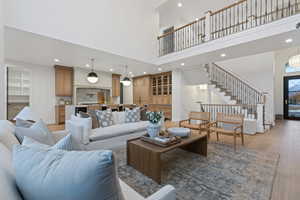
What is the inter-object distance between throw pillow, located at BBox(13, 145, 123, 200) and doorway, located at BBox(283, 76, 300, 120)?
31.7 ft

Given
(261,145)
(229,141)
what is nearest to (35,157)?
(229,141)

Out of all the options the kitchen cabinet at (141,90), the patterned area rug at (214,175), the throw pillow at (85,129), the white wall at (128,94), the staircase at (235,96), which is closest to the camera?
the patterned area rug at (214,175)

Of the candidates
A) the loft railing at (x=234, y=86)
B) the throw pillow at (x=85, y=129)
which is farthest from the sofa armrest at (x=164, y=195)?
the loft railing at (x=234, y=86)

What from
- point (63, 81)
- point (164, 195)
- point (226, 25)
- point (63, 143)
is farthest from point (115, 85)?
point (164, 195)

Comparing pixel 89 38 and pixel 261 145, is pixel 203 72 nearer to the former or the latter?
pixel 261 145

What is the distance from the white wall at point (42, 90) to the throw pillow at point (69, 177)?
20.6 feet

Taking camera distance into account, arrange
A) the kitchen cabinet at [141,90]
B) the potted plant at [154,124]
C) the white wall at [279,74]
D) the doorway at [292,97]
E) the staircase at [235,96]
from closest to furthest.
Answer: the potted plant at [154,124], the staircase at [235,96], the doorway at [292,97], the white wall at [279,74], the kitchen cabinet at [141,90]

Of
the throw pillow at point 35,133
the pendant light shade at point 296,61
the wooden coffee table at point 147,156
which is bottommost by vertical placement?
the wooden coffee table at point 147,156

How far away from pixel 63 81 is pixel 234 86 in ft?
24.8

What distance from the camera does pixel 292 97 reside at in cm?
687

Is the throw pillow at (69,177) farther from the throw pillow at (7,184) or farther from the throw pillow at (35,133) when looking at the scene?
the throw pillow at (35,133)

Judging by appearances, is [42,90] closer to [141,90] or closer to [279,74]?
[141,90]

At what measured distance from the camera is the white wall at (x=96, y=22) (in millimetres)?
3012

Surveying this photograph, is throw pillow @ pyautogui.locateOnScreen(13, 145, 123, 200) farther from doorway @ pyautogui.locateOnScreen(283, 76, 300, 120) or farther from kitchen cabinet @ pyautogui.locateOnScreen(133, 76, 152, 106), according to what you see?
doorway @ pyautogui.locateOnScreen(283, 76, 300, 120)
